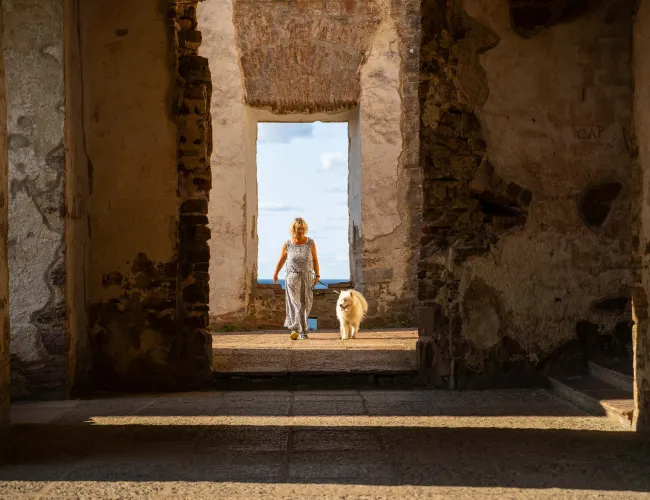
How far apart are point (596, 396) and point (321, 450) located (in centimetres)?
204

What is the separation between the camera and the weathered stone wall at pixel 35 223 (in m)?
5.42

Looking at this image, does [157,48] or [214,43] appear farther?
[214,43]

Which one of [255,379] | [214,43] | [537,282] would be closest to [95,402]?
[255,379]

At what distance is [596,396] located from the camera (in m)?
4.82

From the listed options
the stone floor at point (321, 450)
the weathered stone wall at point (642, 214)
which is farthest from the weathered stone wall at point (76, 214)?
the weathered stone wall at point (642, 214)

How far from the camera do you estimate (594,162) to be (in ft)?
19.2

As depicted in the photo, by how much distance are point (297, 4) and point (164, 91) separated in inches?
248

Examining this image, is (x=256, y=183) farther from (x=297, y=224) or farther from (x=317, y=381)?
(x=317, y=381)

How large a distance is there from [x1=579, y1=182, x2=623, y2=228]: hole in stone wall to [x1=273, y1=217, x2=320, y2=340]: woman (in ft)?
15.3

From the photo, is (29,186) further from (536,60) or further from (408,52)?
(408,52)

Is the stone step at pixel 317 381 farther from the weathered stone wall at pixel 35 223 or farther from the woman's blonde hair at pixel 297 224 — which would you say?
the woman's blonde hair at pixel 297 224

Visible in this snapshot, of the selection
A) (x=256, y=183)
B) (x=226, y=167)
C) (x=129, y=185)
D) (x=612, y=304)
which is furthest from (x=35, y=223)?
(x=256, y=183)

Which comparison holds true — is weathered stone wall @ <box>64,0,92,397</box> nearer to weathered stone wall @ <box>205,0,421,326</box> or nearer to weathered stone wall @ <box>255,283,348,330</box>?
weathered stone wall @ <box>205,0,421,326</box>

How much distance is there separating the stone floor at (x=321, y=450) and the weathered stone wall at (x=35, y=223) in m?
0.36
